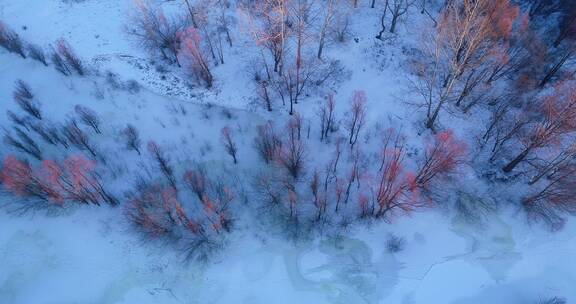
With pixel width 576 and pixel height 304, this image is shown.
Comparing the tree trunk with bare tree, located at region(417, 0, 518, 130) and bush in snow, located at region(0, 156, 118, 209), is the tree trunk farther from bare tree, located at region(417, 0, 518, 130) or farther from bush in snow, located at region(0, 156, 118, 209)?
bush in snow, located at region(0, 156, 118, 209)

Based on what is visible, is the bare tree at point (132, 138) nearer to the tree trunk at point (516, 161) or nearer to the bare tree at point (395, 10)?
the bare tree at point (395, 10)

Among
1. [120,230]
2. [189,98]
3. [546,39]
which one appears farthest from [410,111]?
[120,230]

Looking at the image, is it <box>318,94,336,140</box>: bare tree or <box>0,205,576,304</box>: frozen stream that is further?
<box>318,94,336,140</box>: bare tree

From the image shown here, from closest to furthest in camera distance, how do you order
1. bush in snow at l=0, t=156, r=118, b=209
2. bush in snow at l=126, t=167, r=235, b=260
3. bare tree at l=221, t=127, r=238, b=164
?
bush in snow at l=126, t=167, r=235, b=260 < bush in snow at l=0, t=156, r=118, b=209 < bare tree at l=221, t=127, r=238, b=164

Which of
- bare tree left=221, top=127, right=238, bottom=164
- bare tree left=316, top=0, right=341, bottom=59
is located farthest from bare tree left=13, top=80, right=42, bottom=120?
bare tree left=316, top=0, right=341, bottom=59

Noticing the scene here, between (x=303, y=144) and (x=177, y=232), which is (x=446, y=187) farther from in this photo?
(x=177, y=232)

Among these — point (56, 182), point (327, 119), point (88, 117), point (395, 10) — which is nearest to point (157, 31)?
point (88, 117)

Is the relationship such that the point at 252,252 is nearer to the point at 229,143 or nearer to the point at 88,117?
the point at 229,143

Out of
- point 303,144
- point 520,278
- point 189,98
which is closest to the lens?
point 520,278
